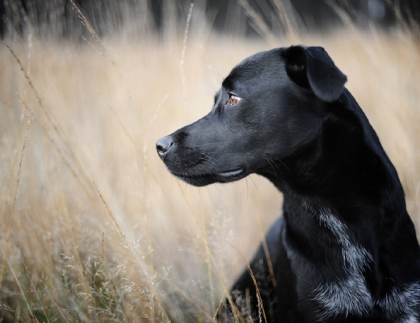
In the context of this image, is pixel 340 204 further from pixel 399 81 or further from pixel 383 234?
pixel 399 81

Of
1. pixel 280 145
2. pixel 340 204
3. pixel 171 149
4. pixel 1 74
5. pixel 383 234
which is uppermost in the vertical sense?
pixel 1 74

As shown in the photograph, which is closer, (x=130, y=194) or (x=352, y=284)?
(x=352, y=284)

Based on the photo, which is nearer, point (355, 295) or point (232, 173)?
point (355, 295)

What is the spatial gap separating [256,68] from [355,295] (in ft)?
4.14

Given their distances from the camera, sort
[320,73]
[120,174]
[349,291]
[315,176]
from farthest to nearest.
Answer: [120,174] → [315,176] → [349,291] → [320,73]

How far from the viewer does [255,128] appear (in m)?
1.86

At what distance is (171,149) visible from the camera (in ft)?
6.19

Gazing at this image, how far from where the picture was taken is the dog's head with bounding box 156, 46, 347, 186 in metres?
1.84

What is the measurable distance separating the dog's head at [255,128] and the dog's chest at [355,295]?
1.69ft

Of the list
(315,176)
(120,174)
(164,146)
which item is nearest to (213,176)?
(164,146)

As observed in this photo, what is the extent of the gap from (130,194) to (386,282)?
7.15ft

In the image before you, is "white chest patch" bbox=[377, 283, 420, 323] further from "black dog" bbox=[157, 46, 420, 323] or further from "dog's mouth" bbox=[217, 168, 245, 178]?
"dog's mouth" bbox=[217, 168, 245, 178]

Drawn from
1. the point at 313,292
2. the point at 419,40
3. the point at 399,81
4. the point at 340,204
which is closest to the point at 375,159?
the point at 340,204

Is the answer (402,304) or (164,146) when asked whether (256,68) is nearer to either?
(164,146)
